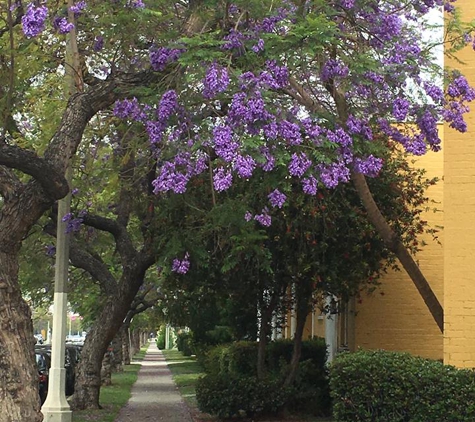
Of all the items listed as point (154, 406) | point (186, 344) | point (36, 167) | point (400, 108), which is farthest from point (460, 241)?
point (186, 344)

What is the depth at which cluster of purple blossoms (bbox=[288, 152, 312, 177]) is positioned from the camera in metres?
10.6

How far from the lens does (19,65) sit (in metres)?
14.7

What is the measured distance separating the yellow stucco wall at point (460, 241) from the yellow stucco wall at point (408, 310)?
713 cm

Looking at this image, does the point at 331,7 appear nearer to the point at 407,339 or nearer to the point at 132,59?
the point at 132,59

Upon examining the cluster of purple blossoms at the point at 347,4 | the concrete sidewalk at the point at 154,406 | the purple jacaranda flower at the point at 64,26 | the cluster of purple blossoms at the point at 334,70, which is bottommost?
the concrete sidewalk at the point at 154,406

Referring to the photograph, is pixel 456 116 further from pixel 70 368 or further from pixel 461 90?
pixel 70 368

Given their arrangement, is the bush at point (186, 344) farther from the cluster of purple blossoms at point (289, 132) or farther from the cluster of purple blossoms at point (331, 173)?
the cluster of purple blossoms at point (289, 132)

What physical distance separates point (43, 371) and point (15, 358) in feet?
46.6

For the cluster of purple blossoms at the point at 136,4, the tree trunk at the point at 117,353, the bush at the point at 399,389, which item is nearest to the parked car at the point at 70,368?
the tree trunk at the point at 117,353

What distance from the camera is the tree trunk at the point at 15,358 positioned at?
10680mm

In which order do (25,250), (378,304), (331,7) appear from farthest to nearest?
(25,250), (378,304), (331,7)

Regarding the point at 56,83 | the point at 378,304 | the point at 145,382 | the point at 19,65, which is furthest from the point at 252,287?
the point at 145,382

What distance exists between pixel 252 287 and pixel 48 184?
319 inches

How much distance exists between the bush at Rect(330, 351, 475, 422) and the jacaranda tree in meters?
2.67
